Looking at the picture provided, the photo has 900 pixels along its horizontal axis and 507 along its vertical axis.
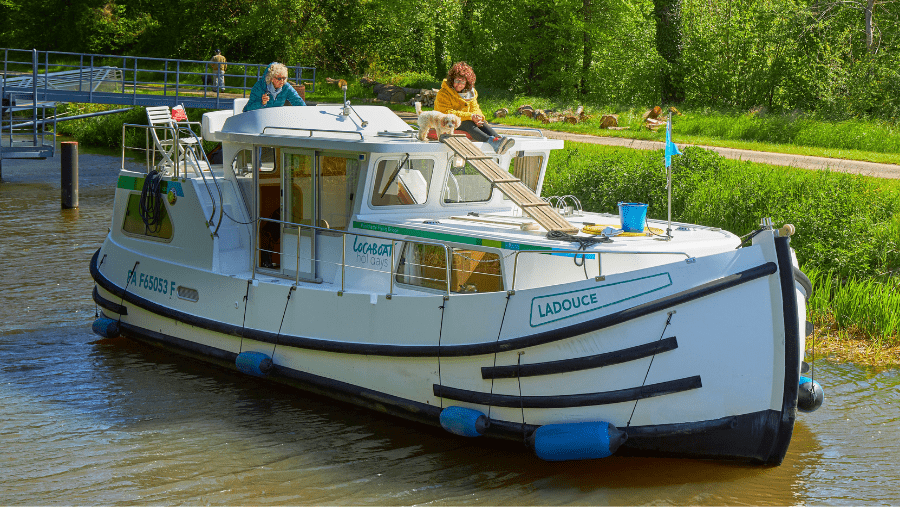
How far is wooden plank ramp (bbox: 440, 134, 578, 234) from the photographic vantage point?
8031 millimetres

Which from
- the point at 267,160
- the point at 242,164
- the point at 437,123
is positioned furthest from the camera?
the point at 242,164

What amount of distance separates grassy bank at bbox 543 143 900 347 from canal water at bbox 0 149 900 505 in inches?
41.9

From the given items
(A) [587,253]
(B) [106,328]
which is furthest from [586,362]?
(B) [106,328]

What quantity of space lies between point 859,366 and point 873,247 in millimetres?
2389

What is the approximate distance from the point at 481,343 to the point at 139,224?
17.3 ft

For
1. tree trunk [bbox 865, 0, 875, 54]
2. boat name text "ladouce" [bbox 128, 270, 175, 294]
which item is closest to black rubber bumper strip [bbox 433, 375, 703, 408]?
boat name text "ladouce" [bbox 128, 270, 175, 294]

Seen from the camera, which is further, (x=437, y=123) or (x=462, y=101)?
(x=462, y=101)

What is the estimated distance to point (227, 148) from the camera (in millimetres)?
9656

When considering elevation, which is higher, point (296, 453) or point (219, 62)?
point (219, 62)

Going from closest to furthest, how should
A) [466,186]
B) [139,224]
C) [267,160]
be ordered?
[466,186], [267,160], [139,224]

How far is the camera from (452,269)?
26.5 ft

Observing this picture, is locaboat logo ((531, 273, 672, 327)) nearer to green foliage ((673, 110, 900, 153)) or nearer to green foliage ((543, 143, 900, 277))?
green foliage ((543, 143, 900, 277))

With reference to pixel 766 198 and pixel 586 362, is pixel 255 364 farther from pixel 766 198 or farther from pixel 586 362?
pixel 766 198

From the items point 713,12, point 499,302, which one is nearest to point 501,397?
point 499,302
